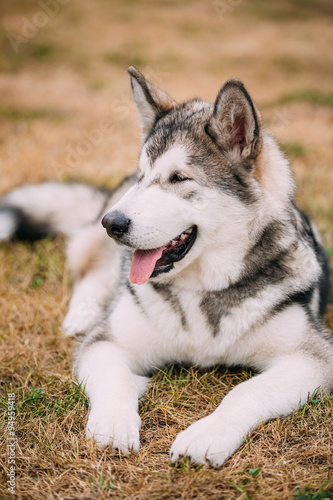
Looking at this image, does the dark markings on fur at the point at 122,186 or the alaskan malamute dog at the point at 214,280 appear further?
the dark markings on fur at the point at 122,186

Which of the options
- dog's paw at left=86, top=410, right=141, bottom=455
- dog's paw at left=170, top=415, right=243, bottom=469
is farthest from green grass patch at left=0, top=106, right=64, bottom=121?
dog's paw at left=170, top=415, right=243, bottom=469

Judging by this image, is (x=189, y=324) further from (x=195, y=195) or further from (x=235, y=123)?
(x=235, y=123)

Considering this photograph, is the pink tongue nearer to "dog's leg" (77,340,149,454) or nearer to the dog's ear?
"dog's leg" (77,340,149,454)

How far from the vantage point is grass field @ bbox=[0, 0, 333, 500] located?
2.20 metres

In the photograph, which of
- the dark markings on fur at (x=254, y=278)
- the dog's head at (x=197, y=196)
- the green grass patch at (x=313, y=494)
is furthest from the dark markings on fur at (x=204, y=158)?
the green grass patch at (x=313, y=494)

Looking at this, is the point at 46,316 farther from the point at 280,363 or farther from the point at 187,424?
the point at 280,363

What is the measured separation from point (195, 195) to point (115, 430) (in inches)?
51.8

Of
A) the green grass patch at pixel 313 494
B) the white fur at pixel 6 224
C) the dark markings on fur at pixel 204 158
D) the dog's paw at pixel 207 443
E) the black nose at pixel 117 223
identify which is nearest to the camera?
the green grass patch at pixel 313 494

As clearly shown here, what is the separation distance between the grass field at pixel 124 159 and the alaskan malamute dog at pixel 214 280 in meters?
0.16

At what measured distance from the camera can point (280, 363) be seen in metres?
2.69

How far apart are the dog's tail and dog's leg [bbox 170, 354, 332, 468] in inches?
105

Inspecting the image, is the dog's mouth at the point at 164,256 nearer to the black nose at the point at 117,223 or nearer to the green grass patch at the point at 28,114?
the black nose at the point at 117,223

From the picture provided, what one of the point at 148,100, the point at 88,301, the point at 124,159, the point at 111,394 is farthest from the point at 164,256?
the point at 124,159

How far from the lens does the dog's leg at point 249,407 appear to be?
7.24 ft
